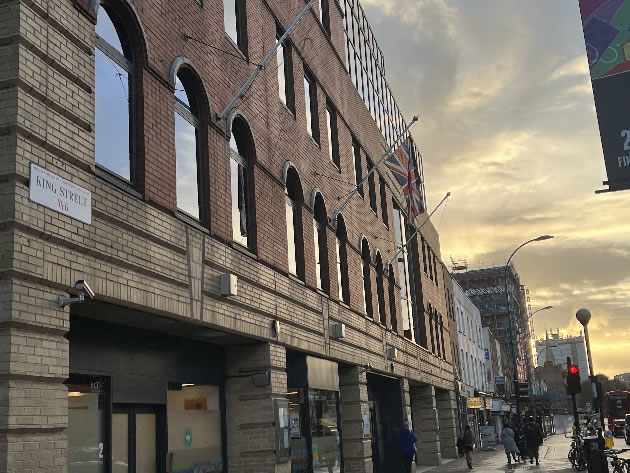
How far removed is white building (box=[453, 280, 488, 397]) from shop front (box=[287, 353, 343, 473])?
29954 millimetres

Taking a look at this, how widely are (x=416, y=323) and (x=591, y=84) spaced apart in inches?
731

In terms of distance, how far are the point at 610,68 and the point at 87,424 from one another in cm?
1042

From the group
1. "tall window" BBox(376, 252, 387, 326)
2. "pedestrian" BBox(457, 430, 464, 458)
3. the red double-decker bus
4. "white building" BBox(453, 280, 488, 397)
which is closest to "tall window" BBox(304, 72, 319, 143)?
"tall window" BBox(376, 252, 387, 326)

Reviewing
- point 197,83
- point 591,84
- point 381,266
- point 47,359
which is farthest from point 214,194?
point 381,266

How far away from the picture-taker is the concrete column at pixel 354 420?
61.1 ft

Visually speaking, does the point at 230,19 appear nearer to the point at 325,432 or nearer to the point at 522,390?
the point at 325,432

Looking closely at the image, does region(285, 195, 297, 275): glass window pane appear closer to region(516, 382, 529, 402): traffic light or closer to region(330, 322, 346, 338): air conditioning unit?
region(330, 322, 346, 338): air conditioning unit

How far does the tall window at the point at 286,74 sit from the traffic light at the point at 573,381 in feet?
38.1

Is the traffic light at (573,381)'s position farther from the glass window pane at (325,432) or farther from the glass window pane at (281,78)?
the glass window pane at (281,78)

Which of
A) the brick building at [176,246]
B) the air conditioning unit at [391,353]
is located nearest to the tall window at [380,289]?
the air conditioning unit at [391,353]

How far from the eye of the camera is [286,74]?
1719 cm

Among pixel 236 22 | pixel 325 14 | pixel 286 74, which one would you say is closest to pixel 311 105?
pixel 286 74

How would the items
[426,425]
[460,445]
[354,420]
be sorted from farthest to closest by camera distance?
[460,445] < [426,425] < [354,420]

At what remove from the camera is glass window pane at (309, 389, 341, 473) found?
53.2 feet
